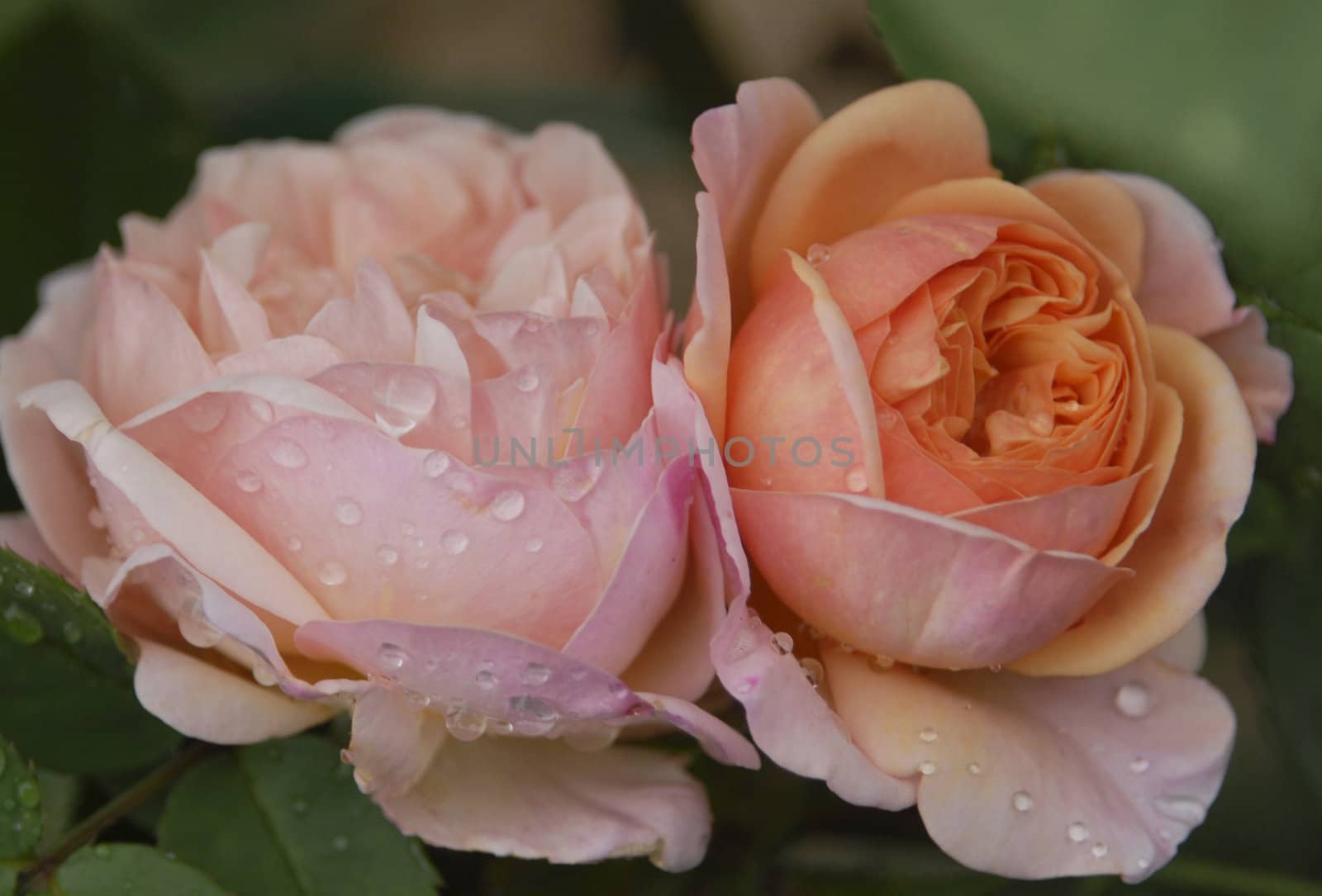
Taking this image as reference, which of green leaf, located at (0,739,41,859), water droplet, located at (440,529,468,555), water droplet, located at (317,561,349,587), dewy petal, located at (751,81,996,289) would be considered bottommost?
green leaf, located at (0,739,41,859)

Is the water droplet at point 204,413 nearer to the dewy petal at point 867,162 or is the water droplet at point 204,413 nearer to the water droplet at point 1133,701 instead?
the dewy petal at point 867,162

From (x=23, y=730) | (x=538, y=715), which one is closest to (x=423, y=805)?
(x=538, y=715)

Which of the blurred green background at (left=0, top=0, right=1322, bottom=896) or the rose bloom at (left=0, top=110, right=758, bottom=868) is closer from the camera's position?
the rose bloom at (left=0, top=110, right=758, bottom=868)

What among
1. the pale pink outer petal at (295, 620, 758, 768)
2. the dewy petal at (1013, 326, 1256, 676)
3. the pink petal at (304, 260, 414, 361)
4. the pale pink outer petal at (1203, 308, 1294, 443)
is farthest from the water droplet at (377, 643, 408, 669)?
the pale pink outer petal at (1203, 308, 1294, 443)

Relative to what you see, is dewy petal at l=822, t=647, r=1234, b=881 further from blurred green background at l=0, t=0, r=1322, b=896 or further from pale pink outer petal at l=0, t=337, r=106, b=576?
pale pink outer petal at l=0, t=337, r=106, b=576

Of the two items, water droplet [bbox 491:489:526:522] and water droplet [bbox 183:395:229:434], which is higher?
water droplet [bbox 183:395:229:434]

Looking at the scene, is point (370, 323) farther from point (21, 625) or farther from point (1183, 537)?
point (1183, 537)
